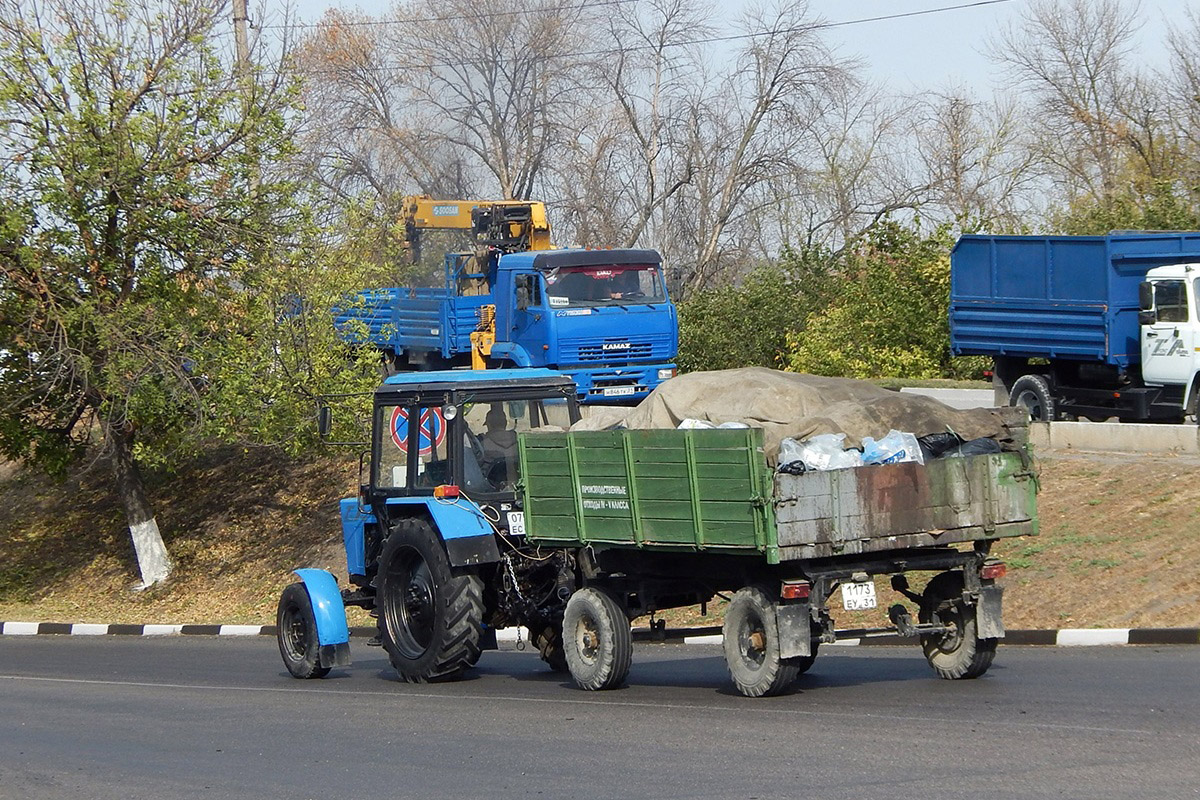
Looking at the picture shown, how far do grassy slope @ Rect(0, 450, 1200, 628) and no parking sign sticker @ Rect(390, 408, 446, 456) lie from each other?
15.6ft

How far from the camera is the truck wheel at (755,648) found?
9.38m

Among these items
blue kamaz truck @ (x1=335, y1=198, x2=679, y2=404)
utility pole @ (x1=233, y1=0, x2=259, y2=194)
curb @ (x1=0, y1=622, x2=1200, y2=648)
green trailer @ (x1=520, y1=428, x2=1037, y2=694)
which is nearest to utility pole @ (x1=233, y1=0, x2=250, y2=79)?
utility pole @ (x1=233, y1=0, x2=259, y2=194)

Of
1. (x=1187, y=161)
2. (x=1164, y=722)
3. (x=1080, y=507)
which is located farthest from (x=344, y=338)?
(x=1187, y=161)

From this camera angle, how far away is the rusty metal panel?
900 centimetres

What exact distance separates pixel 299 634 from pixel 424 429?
8.48 ft

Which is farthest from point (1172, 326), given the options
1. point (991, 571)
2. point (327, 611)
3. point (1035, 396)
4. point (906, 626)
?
point (327, 611)

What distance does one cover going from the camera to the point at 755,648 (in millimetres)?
9672

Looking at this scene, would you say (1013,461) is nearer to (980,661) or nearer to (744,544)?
(980,661)

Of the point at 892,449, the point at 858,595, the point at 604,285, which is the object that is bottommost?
the point at 858,595

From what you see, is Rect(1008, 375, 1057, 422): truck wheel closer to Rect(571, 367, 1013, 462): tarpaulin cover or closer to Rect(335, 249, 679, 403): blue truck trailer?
Rect(335, 249, 679, 403): blue truck trailer

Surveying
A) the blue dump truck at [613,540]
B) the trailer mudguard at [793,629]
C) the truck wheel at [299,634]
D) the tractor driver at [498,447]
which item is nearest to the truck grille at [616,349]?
the blue dump truck at [613,540]

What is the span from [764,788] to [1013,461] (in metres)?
3.66

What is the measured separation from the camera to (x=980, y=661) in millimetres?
10023

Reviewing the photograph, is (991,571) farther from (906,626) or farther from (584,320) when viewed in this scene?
(584,320)
